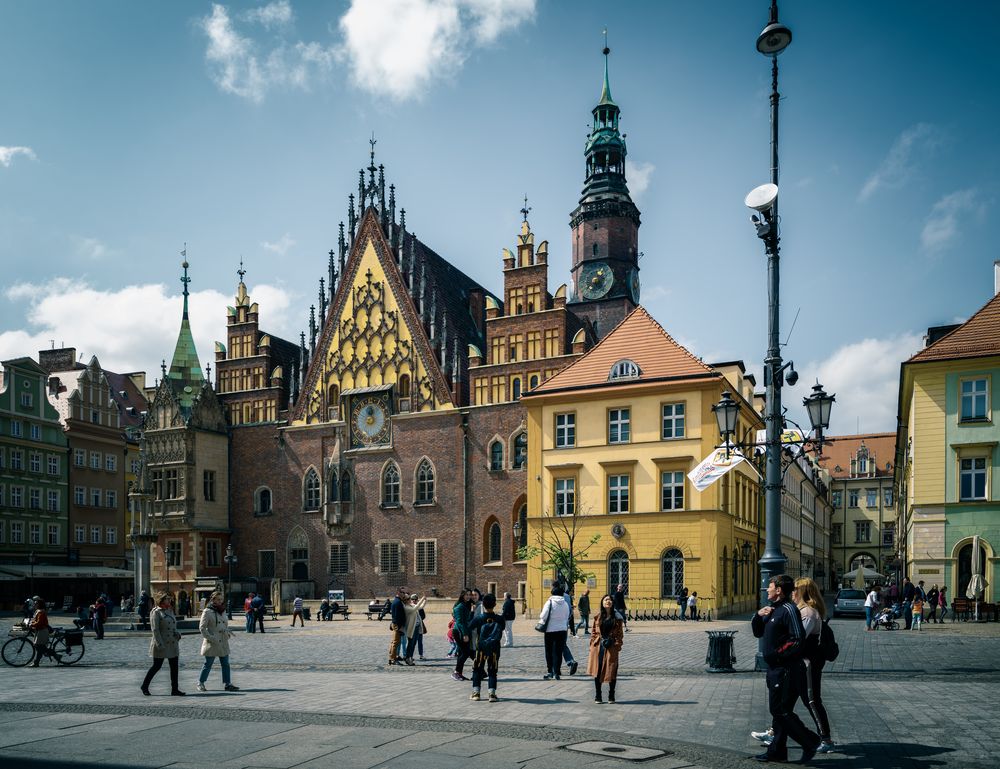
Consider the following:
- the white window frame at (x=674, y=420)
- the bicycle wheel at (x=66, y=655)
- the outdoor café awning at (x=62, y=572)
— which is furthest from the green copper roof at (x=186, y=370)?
the bicycle wheel at (x=66, y=655)

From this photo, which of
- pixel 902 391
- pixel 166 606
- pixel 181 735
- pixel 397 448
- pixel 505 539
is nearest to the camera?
pixel 181 735

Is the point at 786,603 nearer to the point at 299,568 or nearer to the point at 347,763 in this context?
the point at 347,763

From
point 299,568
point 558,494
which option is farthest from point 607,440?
point 299,568

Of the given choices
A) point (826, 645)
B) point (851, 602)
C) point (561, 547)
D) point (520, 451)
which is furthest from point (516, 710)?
point (520, 451)

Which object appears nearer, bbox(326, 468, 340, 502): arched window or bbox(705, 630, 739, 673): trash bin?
bbox(705, 630, 739, 673): trash bin

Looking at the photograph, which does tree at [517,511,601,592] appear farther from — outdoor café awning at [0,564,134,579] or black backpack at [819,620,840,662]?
outdoor café awning at [0,564,134,579]

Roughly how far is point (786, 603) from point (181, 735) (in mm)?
7597

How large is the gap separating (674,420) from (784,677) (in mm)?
30194

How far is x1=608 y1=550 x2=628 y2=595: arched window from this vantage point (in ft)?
132

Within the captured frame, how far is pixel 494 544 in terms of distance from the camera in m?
48.1

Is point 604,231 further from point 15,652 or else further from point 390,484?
point 15,652

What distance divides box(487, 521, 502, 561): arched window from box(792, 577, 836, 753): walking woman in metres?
37.6

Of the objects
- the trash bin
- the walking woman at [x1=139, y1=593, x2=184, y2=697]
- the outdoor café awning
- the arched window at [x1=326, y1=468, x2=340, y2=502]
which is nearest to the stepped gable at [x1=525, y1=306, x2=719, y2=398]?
the arched window at [x1=326, y1=468, x2=340, y2=502]

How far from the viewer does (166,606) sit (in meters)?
15.8
